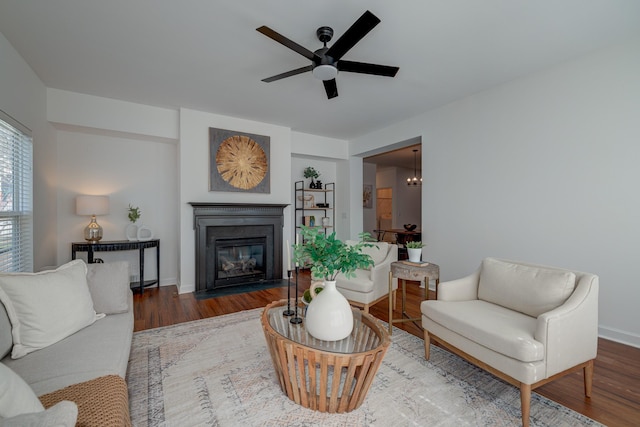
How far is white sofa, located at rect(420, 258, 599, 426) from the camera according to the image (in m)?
1.58

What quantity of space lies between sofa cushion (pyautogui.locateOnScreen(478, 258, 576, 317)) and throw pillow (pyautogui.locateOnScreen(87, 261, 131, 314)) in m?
2.82

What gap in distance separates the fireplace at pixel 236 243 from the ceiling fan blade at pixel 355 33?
2.78 metres

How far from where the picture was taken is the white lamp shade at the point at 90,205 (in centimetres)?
365

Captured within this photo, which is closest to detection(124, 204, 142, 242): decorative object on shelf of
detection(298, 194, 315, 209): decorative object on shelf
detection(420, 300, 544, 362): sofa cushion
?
detection(298, 194, 315, 209): decorative object on shelf

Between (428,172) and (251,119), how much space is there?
9.54ft

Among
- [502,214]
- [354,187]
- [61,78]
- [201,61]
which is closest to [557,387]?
[502,214]

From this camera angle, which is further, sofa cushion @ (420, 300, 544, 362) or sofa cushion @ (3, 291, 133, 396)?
sofa cushion @ (420, 300, 544, 362)

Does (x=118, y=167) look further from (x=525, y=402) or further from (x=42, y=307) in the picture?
(x=525, y=402)

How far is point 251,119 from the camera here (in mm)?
4555

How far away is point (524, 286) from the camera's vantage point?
2.03 meters

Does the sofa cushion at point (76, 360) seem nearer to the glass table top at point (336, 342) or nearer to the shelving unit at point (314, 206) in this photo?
the glass table top at point (336, 342)

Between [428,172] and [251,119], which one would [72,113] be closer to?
[251,119]

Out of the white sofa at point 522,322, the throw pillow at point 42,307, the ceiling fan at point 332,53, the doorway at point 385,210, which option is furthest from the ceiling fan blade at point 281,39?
the doorway at point 385,210

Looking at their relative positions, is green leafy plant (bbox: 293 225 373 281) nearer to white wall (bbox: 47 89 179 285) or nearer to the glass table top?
the glass table top
